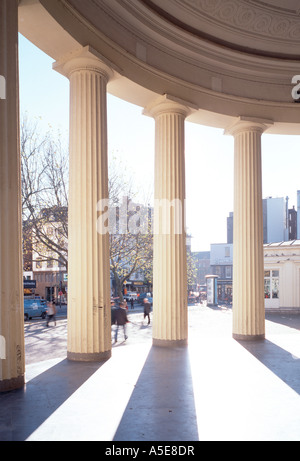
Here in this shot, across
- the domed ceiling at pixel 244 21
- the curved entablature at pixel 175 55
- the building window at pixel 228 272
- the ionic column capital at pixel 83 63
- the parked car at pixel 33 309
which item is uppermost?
the domed ceiling at pixel 244 21

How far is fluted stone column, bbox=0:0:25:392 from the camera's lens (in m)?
8.70

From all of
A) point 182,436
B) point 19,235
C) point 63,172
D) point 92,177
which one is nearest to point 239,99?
point 92,177

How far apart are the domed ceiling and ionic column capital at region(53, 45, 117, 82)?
127 inches

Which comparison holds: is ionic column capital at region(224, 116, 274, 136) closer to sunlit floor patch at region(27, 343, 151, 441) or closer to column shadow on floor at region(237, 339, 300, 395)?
column shadow on floor at region(237, 339, 300, 395)

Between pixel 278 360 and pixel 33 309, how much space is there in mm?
27473

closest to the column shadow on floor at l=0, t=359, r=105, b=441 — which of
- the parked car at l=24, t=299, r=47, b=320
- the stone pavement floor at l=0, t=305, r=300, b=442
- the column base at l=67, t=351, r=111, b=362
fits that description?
the stone pavement floor at l=0, t=305, r=300, b=442

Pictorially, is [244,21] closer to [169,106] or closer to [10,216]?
[169,106]

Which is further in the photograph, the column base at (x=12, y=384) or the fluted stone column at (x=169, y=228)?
the fluted stone column at (x=169, y=228)

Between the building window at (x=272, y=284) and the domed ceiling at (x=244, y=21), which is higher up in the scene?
the domed ceiling at (x=244, y=21)

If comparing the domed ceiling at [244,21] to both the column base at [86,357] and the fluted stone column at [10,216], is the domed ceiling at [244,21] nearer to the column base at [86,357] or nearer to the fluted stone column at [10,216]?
the fluted stone column at [10,216]

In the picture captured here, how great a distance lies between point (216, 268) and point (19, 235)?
9893 centimetres

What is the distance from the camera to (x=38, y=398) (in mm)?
8375

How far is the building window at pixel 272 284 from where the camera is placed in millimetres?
38188

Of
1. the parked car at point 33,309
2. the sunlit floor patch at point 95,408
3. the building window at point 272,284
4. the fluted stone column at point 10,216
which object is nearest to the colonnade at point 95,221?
the fluted stone column at point 10,216
